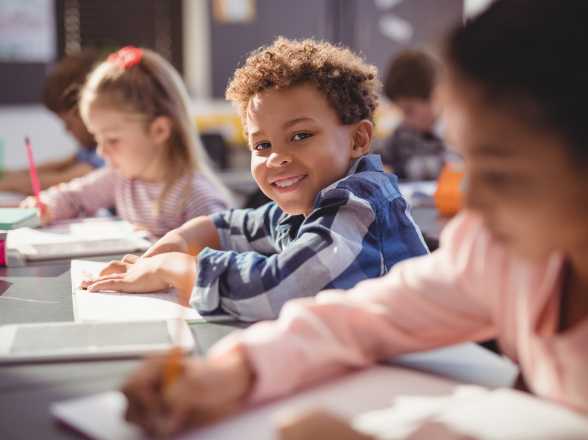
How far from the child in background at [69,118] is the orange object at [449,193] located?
1267 mm

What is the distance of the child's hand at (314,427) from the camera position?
2.00 feet

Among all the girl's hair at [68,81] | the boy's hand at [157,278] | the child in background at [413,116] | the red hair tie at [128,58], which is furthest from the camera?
the child in background at [413,116]

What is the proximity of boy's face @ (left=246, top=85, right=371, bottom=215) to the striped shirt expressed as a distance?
0.06 metres

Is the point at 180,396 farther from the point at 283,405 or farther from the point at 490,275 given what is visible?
the point at 490,275

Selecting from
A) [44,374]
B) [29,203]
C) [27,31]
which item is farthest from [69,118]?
[27,31]

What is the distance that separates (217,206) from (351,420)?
1.37 m

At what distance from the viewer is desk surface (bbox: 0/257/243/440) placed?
0.73 metres

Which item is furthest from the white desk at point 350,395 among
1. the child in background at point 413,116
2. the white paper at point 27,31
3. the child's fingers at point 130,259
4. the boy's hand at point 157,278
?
the white paper at point 27,31

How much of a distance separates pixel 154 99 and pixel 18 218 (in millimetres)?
541

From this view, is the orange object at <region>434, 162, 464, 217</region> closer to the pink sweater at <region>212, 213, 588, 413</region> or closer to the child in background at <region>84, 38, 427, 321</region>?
the child in background at <region>84, 38, 427, 321</region>

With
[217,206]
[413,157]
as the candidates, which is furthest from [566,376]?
[413,157]

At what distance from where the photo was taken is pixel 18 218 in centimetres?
Answer: 178

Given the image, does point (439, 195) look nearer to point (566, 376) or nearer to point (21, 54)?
point (566, 376)

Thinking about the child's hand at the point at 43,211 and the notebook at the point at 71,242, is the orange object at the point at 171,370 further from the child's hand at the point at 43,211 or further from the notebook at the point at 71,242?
the child's hand at the point at 43,211
